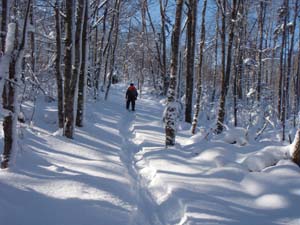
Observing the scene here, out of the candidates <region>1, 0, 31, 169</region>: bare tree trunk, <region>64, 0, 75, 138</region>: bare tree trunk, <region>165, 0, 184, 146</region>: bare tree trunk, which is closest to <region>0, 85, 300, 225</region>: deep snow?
<region>1, 0, 31, 169</region>: bare tree trunk

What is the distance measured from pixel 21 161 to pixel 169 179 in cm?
290

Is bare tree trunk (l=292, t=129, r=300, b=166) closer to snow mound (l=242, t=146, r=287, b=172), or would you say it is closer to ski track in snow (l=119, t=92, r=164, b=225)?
snow mound (l=242, t=146, r=287, b=172)

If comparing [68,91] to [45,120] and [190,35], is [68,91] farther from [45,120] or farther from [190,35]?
[190,35]

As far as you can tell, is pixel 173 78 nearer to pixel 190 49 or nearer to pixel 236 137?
pixel 236 137

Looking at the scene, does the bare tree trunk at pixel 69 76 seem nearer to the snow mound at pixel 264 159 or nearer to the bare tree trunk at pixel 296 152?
the snow mound at pixel 264 159

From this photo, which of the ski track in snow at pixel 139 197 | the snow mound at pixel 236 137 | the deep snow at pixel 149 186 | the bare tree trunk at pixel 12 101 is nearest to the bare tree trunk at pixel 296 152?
the deep snow at pixel 149 186

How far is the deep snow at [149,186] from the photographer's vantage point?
479 centimetres

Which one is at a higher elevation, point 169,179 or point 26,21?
point 26,21

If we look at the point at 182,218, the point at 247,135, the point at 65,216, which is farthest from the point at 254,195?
the point at 247,135

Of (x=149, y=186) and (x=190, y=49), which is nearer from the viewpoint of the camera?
(x=149, y=186)

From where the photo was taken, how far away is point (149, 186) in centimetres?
665

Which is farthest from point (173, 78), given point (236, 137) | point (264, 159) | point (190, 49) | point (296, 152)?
point (190, 49)

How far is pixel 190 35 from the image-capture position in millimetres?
15359

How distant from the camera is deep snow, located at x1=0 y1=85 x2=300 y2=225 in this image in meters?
4.79
